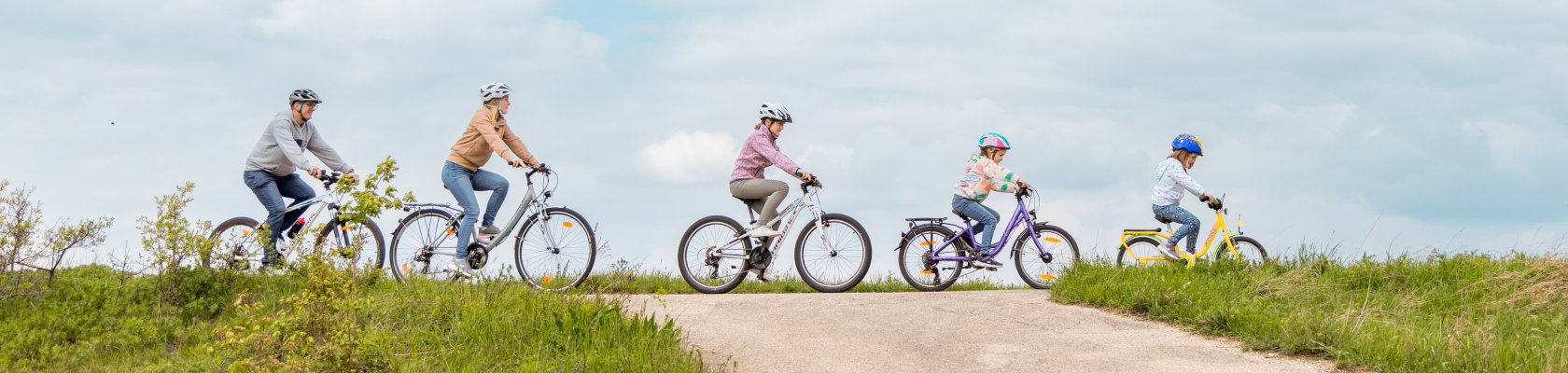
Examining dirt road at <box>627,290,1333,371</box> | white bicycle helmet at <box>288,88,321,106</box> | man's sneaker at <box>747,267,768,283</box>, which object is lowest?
dirt road at <box>627,290,1333,371</box>

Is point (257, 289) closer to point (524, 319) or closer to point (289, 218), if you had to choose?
point (289, 218)

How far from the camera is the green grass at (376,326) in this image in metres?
8.05

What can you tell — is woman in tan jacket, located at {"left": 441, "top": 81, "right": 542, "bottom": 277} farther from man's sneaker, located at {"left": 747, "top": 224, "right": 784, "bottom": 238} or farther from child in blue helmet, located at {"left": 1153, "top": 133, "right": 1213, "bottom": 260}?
child in blue helmet, located at {"left": 1153, "top": 133, "right": 1213, "bottom": 260}

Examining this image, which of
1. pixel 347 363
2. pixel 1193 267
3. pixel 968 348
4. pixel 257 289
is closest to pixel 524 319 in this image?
pixel 347 363

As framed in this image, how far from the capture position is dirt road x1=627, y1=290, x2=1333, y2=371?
27.2ft

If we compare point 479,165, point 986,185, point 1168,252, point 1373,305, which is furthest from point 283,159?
point 1373,305

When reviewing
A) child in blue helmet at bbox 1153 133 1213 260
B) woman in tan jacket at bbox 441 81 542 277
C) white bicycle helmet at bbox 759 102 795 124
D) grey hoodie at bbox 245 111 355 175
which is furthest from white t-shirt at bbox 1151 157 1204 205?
grey hoodie at bbox 245 111 355 175

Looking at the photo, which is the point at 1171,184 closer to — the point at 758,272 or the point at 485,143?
the point at 758,272

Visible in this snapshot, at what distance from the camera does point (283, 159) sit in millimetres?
11922

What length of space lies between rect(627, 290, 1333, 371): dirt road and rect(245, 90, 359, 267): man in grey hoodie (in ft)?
13.2

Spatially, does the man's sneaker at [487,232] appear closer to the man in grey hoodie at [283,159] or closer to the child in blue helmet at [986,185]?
the man in grey hoodie at [283,159]

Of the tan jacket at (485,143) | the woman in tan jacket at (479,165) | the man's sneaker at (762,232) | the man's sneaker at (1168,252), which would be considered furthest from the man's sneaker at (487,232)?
the man's sneaker at (1168,252)

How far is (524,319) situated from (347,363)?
1.30 meters

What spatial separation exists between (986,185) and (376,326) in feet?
18.6
